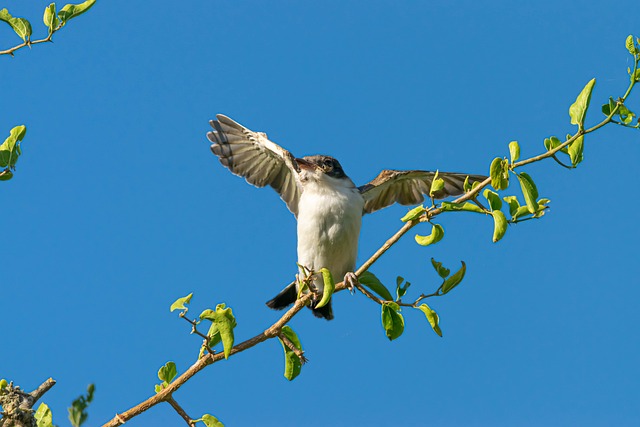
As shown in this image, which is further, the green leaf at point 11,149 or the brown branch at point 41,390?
the green leaf at point 11,149

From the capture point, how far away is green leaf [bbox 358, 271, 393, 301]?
498 centimetres

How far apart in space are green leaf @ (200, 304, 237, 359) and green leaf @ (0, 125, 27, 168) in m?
1.40

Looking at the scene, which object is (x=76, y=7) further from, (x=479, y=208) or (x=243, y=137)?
(x=243, y=137)

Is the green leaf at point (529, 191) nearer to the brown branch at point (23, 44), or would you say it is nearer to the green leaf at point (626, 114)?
the green leaf at point (626, 114)

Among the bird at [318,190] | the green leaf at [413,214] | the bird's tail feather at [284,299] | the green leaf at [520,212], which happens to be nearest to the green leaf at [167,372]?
the green leaf at [413,214]

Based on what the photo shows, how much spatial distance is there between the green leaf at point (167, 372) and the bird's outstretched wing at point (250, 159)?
5027 mm

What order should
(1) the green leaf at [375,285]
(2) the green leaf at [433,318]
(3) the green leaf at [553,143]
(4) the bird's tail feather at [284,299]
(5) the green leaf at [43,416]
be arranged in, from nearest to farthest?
(5) the green leaf at [43,416] → (3) the green leaf at [553,143] → (2) the green leaf at [433,318] → (1) the green leaf at [375,285] → (4) the bird's tail feather at [284,299]

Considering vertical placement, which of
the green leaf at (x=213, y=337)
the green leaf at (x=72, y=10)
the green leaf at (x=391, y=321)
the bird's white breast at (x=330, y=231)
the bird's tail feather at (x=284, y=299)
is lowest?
the green leaf at (x=213, y=337)

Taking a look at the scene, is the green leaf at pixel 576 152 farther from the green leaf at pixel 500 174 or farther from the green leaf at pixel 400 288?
the green leaf at pixel 400 288

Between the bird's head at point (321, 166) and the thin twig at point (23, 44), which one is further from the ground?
the bird's head at point (321, 166)

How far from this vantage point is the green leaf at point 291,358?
462cm

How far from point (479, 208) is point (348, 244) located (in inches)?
143

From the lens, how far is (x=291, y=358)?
4691 millimetres

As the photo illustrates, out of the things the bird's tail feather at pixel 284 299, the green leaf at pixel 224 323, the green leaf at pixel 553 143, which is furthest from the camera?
the bird's tail feather at pixel 284 299
